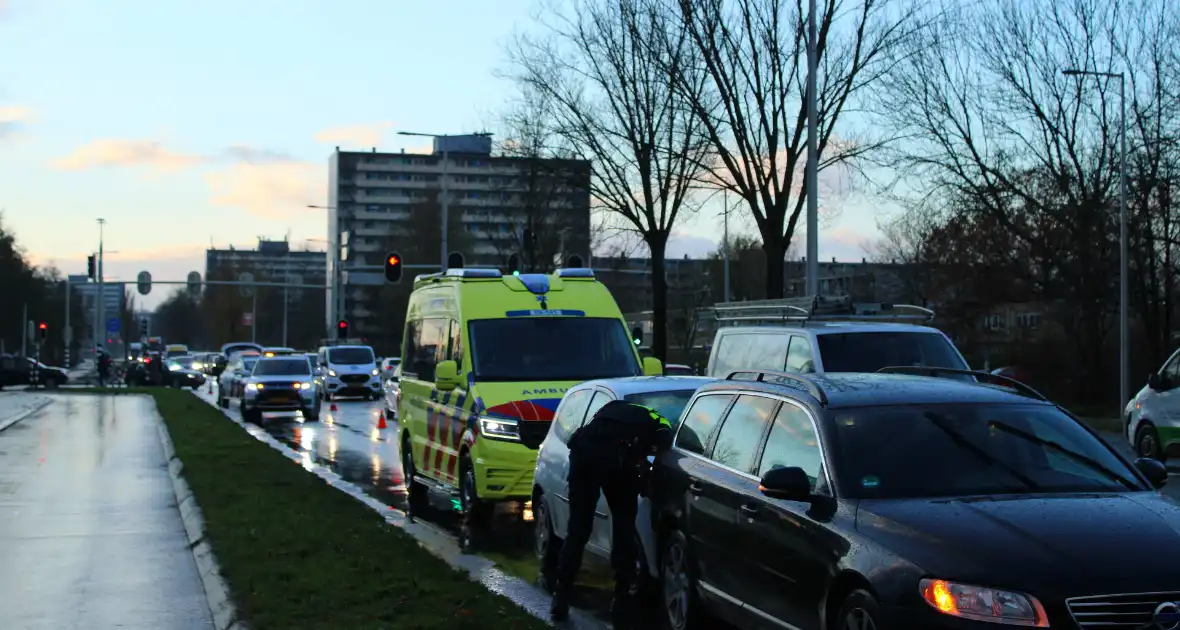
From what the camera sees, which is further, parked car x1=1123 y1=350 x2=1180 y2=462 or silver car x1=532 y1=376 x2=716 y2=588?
parked car x1=1123 y1=350 x2=1180 y2=462

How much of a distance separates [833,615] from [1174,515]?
155cm

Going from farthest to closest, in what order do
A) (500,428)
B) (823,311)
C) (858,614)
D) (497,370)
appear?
(823,311), (497,370), (500,428), (858,614)

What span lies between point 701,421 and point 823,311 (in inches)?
383

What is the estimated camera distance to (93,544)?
40.7 ft

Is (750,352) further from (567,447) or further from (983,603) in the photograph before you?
(983,603)

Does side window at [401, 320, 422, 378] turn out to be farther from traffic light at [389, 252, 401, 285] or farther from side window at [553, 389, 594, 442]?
traffic light at [389, 252, 401, 285]

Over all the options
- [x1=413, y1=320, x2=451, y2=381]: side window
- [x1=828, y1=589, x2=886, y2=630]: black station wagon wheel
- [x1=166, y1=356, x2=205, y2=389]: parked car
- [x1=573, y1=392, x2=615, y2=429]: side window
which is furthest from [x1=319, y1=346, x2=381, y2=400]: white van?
[x1=828, y1=589, x2=886, y2=630]: black station wagon wheel

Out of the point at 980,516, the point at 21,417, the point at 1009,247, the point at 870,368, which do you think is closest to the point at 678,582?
the point at 980,516

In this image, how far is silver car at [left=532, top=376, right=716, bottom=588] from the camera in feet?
33.2

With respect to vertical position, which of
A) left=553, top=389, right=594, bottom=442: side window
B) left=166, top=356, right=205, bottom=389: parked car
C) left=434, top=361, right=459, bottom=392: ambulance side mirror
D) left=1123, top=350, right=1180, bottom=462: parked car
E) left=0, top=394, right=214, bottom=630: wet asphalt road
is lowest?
left=166, top=356, right=205, bottom=389: parked car

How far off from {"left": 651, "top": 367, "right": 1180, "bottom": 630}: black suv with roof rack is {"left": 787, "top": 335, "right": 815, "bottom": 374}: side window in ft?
22.7

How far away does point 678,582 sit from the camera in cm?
822

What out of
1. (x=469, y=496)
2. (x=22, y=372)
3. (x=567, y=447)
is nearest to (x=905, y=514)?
(x=567, y=447)

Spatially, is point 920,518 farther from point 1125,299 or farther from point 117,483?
point 1125,299
